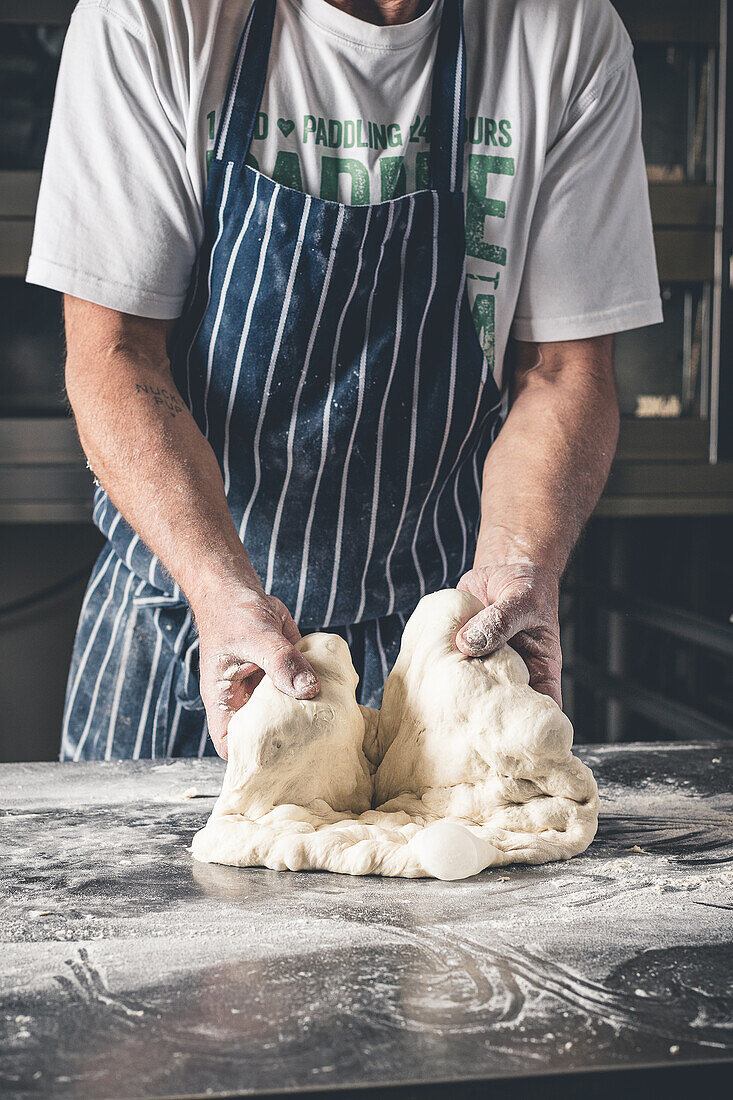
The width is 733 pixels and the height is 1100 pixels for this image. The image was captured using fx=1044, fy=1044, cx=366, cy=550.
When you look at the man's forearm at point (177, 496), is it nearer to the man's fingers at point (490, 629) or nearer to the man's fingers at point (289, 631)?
the man's fingers at point (289, 631)

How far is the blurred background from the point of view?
238cm

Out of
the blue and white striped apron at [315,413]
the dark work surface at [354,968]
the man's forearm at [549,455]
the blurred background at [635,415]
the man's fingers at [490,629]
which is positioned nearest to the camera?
the dark work surface at [354,968]

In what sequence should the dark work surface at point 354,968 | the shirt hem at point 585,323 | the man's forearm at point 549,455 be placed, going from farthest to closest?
the shirt hem at point 585,323 → the man's forearm at point 549,455 → the dark work surface at point 354,968

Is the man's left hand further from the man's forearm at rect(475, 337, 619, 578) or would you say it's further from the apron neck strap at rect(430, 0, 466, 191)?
the apron neck strap at rect(430, 0, 466, 191)

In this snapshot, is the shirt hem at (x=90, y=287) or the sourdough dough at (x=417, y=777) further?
the shirt hem at (x=90, y=287)

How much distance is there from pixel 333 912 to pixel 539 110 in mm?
1115

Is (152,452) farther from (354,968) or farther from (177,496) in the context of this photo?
(354,968)

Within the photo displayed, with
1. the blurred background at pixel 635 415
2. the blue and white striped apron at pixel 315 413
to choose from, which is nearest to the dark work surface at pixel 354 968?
the blue and white striped apron at pixel 315 413

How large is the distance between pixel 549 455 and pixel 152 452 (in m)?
0.53

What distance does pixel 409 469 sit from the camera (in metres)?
1.55

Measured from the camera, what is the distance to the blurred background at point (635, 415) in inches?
93.8

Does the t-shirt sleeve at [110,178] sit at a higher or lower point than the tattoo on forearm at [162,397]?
higher

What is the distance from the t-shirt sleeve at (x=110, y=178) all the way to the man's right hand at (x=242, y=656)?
19.2 inches

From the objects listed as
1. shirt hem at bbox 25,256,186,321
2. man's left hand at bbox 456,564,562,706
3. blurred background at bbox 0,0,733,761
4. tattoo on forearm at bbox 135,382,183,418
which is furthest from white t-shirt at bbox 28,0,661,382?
blurred background at bbox 0,0,733,761
